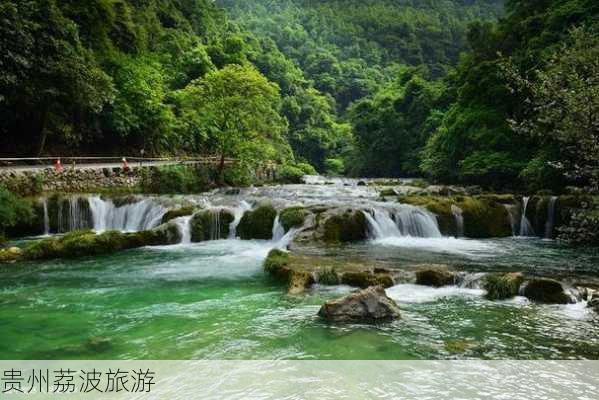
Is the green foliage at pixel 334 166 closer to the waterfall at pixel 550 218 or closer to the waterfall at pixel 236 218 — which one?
the waterfall at pixel 236 218

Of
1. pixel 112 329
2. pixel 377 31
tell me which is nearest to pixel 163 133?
pixel 112 329

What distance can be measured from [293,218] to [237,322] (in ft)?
31.3

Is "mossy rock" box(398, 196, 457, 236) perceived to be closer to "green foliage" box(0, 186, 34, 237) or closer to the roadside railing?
"green foliage" box(0, 186, 34, 237)

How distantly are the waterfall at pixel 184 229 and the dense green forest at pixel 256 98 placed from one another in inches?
415

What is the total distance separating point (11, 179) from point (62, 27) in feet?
29.8

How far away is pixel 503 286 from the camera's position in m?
10.5

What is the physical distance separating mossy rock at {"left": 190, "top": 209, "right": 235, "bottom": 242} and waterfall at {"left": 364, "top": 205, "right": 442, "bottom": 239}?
5.72 m

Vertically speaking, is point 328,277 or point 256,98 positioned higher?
point 256,98

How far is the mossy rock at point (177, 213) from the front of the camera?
19734mm

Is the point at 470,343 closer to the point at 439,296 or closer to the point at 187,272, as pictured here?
the point at 439,296

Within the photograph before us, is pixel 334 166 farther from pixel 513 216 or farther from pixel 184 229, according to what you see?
pixel 184 229

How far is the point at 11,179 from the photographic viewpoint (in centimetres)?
2092

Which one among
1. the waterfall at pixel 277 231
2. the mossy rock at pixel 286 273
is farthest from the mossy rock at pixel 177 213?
the mossy rock at pixel 286 273

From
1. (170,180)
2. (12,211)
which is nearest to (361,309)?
(12,211)
